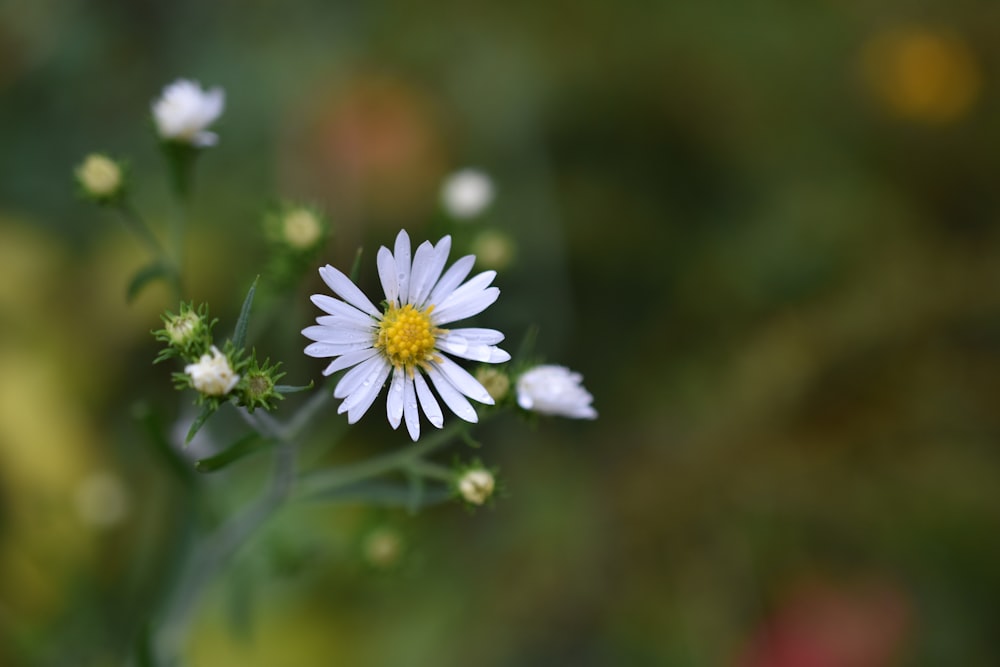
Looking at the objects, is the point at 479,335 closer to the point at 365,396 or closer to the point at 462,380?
the point at 462,380

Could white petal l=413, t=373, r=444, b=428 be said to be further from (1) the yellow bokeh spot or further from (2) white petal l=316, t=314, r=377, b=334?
(1) the yellow bokeh spot

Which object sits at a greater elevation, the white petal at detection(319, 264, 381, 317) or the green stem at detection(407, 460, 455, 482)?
the white petal at detection(319, 264, 381, 317)

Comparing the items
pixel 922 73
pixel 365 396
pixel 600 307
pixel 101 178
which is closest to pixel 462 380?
pixel 365 396

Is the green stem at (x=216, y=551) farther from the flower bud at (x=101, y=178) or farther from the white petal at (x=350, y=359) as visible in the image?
the flower bud at (x=101, y=178)

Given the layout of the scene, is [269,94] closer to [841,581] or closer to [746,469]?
[746,469]

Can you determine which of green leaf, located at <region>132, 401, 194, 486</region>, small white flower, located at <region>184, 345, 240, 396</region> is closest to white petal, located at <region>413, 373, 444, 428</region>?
small white flower, located at <region>184, 345, 240, 396</region>

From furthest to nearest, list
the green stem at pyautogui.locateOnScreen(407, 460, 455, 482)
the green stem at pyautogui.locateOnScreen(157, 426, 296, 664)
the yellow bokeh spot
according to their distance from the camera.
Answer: the yellow bokeh spot
the green stem at pyautogui.locateOnScreen(157, 426, 296, 664)
the green stem at pyautogui.locateOnScreen(407, 460, 455, 482)

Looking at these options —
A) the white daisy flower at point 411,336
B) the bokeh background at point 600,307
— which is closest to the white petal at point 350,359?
the white daisy flower at point 411,336

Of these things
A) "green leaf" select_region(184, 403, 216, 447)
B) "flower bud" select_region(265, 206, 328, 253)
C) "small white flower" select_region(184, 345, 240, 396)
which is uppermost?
"flower bud" select_region(265, 206, 328, 253)
